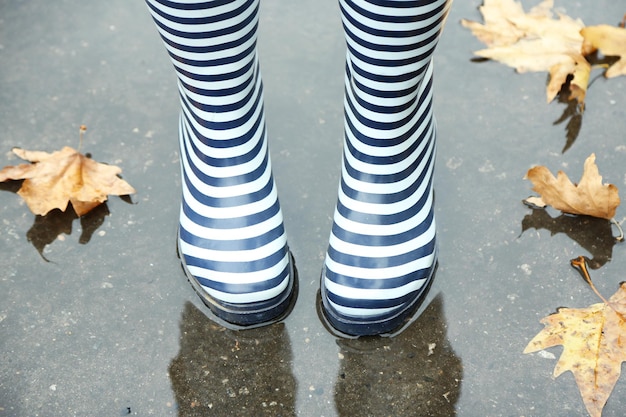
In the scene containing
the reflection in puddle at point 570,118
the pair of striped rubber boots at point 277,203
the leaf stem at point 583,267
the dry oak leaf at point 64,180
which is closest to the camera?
the pair of striped rubber boots at point 277,203

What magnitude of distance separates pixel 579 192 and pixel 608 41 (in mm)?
542

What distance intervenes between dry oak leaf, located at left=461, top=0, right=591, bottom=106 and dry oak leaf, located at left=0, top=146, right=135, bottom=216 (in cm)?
91

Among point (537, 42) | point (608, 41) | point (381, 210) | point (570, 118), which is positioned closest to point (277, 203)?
point (381, 210)

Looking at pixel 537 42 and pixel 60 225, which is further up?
pixel 537 42

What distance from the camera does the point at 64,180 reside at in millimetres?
→ 1526

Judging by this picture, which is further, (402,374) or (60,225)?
(60,225)

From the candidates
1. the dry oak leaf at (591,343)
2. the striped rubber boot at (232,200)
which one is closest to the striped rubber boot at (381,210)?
the striped rubber boot at (232,200)

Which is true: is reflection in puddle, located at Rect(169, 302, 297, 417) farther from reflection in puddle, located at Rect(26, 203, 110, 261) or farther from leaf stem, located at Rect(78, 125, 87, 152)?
leaf stem, located at Rect(78, 125, 87, 152)

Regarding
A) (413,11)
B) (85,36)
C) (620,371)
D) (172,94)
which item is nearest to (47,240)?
(172,94)

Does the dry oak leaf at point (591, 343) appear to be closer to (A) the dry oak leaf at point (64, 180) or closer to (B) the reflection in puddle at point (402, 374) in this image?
(B) the reflection in puddle at point (402, 374)

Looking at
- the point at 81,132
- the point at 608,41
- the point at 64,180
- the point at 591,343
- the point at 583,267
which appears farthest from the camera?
the point at 608,41

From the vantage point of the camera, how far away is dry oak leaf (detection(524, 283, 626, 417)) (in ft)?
3.99

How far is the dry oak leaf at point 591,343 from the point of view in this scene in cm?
121

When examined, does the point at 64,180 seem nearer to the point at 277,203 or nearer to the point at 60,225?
the point at 60,225
